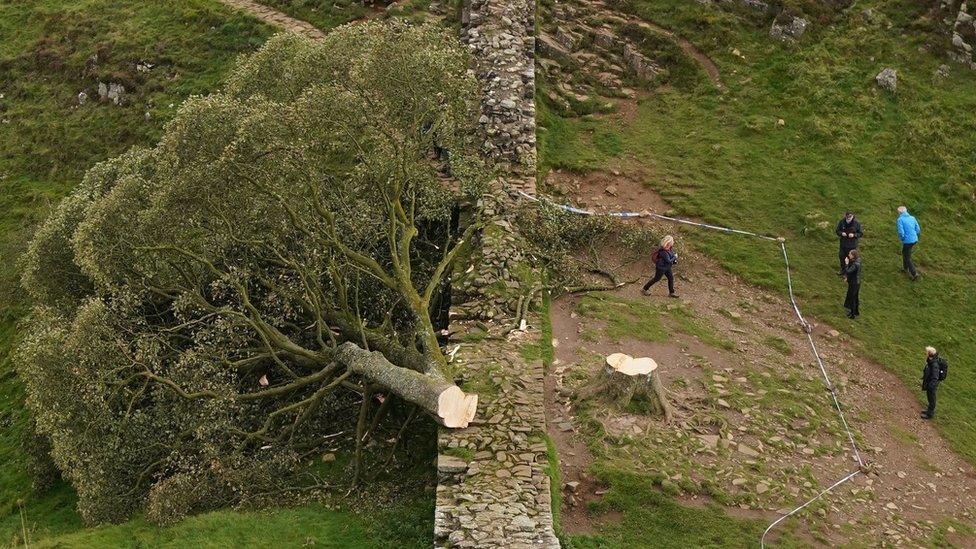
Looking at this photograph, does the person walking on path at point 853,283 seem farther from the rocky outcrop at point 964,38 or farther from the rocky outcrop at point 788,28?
the rocky outcrop at point 788,28

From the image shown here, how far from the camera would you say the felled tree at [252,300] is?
2305 centimetres

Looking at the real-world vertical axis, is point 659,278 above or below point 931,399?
above

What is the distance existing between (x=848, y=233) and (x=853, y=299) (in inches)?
86.8

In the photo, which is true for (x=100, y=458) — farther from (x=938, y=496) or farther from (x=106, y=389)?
(x=938, y=496)

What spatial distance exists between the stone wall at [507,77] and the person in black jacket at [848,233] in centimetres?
986

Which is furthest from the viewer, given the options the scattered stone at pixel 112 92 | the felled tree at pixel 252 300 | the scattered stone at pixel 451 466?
the scattered stone at pixel 112 92

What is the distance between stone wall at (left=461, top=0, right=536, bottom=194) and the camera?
104 feet

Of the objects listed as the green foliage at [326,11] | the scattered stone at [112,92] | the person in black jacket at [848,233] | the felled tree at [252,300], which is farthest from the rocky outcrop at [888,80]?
the scattered stone at [112,92]

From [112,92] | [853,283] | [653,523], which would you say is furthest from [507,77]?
[112,92]

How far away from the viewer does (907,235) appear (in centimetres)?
2911

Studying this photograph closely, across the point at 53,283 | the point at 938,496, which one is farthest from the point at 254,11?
the point at 938,496

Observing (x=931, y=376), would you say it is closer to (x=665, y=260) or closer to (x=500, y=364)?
(x=665, y=260)

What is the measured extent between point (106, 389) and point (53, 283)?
858cm

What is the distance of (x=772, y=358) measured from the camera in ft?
86.7
